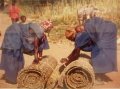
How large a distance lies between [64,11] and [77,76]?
1737 mm

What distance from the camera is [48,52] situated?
1416cm

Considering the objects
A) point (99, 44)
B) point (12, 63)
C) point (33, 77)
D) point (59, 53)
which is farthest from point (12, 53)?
point (99, 44)

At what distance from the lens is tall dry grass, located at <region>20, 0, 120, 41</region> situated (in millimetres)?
13859

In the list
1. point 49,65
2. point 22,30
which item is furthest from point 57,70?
point 22,30

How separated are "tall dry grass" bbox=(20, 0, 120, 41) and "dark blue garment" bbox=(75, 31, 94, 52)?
24.4 inches

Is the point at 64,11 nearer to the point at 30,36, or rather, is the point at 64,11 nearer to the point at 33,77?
the point at 30,36

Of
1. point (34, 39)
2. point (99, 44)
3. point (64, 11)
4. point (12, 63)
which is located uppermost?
point (64, 11)

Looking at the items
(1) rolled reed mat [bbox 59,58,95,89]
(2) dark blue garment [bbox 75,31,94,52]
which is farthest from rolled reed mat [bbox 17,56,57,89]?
(2) dark blue garment [bbox 75,31,94,52]

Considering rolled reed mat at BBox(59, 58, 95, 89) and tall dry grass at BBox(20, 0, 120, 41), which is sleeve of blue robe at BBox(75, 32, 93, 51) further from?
tall dry grass at BBox(20, 0, 120, 41)

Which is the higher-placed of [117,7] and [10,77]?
[117,7]

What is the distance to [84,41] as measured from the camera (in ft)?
43.9

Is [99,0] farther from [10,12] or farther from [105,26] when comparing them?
[10,12]

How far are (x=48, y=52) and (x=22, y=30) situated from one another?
0.95 m

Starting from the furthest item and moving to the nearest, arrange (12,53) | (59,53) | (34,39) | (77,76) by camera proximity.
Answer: (59,53) < (12,53) < (34,39) < (77,76)
